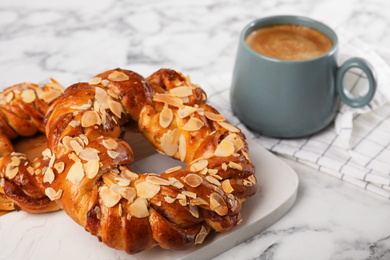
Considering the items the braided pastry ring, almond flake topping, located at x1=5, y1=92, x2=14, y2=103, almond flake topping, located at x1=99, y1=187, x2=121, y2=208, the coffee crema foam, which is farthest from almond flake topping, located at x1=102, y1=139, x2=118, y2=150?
the coffee crema foam

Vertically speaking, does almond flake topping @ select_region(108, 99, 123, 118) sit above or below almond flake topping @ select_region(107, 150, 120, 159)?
above

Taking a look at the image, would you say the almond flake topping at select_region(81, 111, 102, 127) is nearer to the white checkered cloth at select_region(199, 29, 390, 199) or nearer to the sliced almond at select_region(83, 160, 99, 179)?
the sliced almond at select_region(83, 160, 99, 179)

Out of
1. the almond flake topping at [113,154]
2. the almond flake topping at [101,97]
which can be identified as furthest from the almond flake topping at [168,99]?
the almond flake topping at [113,154]

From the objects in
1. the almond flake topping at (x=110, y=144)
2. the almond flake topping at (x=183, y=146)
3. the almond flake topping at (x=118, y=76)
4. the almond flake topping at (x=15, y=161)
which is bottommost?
the almond flake topping at (x=183, y=146)

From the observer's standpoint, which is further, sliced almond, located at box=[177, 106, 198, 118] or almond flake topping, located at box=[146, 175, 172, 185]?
sliced almond, located at box=[177, 106, 198, 118]

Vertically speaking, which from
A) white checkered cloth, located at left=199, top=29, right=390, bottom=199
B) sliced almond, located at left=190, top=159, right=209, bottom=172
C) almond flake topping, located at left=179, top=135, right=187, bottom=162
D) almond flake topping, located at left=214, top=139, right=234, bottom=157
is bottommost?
white checkered cloth, located at left=199, top=29, right=390, bottom=199

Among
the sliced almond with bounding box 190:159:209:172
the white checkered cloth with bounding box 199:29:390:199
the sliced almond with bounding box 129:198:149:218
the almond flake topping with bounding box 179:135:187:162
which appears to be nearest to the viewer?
the sliced almond with bounding box 129:198:149:218

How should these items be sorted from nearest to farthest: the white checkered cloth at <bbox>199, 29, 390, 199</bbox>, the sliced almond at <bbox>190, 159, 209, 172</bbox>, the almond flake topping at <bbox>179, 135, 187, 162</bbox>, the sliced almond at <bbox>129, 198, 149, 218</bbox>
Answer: the sliced almond at <bbox>129, 198, 149, 218</bbox>, the sliced almond at <bbox>190, 159, 209, 172</bbox>, the almond flake topping at <bbox>179, 135, 187, 162</bbox>, the white checkered cloth at <bbox>199, 29, 390, 199</bbox>

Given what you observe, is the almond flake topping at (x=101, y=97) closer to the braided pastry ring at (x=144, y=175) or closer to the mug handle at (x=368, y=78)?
the braided pastry ring at (x=144, y=175)
